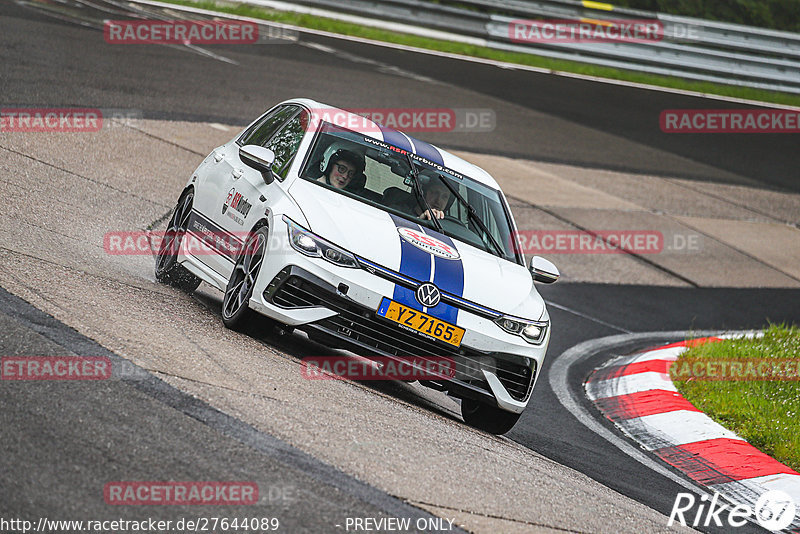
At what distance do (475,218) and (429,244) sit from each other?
2.93 feet

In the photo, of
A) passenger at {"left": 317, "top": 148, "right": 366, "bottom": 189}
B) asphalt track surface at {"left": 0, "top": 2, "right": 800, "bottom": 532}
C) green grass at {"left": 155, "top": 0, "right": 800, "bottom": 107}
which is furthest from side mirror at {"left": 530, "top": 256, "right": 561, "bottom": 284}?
green grass at {"left": 155, "top": 0, "right": 800, "bottom": 107}

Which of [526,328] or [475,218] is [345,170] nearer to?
[475,218]

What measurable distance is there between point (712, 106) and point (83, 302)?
19122 millimetres

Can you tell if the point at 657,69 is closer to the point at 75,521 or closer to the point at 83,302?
the point at 83,302

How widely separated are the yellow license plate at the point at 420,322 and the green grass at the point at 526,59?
16.9 m

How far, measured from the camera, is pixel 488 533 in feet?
15.5

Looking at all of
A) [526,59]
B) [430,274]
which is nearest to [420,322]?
[430,274]

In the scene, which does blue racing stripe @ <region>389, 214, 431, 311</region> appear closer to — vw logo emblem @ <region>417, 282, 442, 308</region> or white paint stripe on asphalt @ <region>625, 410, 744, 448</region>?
vw logo emblem @ <region>417, 282, 442, 308</region>

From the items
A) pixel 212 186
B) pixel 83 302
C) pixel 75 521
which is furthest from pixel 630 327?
pixel 75 521

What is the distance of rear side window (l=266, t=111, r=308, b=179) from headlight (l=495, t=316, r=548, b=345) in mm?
1797

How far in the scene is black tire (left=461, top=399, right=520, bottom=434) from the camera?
702 cm

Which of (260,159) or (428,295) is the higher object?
(260,159)

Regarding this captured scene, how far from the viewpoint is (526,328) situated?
695cm

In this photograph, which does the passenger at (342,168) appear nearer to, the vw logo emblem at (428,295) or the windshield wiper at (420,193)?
the windshield wiper at (420,193)
